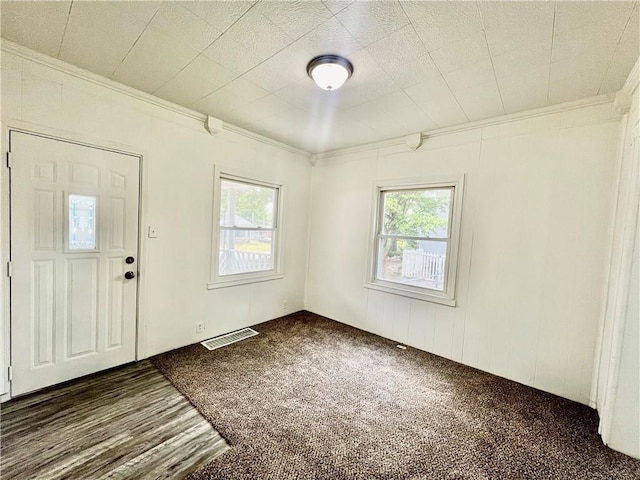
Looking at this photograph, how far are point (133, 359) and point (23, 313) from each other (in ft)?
3.04

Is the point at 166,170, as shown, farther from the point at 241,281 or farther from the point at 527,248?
the point at 527,248

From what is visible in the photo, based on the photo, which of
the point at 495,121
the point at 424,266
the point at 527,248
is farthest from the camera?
the point at 424,266

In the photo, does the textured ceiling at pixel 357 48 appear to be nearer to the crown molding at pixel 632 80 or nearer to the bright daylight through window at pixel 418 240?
the crown molding at pixel 632 80

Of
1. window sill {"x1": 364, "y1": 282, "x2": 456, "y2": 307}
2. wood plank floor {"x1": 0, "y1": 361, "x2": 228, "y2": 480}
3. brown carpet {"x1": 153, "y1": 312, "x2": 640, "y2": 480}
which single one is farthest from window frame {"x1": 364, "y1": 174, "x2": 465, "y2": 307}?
wood plank floor {"x1": 0, "y1": 361, "x2": 228, "y2": 480}

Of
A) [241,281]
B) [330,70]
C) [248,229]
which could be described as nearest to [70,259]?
[241,281]

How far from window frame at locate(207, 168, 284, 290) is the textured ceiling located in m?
0.91

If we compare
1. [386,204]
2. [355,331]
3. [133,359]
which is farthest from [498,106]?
[133,359]

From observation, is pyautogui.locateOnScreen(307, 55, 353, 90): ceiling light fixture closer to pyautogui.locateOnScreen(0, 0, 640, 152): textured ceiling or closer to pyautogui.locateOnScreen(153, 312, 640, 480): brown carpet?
pyautogui.locateOnScreen(0, 0, 640, 152): textured ceiling

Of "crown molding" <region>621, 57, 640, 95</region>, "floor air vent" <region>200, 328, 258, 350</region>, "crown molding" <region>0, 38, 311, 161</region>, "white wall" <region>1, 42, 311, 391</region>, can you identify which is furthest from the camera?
"floor air vent" <region>200, 328, 258, 350</region>

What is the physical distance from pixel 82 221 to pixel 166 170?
0.83 meters

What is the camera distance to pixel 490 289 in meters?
2.69

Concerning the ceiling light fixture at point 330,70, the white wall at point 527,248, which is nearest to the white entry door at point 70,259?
the ceiling light fixture at point 330,70

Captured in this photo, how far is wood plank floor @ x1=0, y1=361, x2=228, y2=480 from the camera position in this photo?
150cm

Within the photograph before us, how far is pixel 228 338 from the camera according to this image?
3229 millimetres
